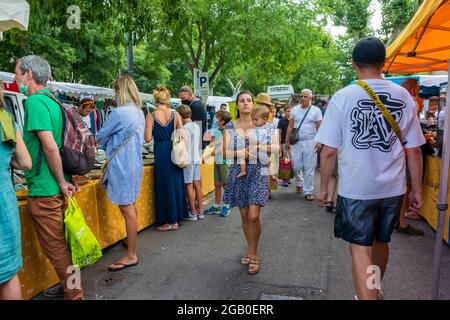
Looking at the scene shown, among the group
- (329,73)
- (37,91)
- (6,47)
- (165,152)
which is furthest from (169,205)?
(329,73)

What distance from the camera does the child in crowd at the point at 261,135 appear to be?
3.78 m

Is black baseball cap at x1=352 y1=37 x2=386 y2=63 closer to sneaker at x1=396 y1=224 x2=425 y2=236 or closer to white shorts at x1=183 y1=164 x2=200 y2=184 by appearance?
sneaker at x1=396 y1=224 x2=425 y2=236

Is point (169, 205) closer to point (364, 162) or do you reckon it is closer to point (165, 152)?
point (165, 152)

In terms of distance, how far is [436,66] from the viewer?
263 inches

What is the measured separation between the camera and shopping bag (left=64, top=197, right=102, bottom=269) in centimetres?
303

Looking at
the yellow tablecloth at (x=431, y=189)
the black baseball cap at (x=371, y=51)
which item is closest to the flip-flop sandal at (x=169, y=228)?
the yellow tablecloth at (x=431, y=189)

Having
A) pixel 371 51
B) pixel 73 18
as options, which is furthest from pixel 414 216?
pixel 73 18

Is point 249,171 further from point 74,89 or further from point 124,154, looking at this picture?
point 74,89

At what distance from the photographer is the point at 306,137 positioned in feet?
22.8

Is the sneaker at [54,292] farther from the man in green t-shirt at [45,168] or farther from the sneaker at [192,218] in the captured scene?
the sneaker at [192,218]

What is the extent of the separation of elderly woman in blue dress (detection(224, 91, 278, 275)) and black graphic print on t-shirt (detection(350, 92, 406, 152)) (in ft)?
4.38

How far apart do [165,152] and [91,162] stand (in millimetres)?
2093

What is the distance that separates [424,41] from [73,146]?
4858mm

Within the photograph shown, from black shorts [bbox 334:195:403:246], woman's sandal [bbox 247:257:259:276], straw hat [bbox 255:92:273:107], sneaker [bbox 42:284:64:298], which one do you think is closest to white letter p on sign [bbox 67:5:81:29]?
straw hat [bbox 255:92:273:107]
